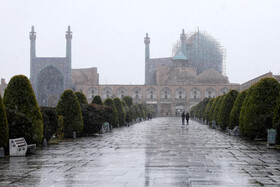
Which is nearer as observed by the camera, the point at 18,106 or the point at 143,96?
the point at 18,106

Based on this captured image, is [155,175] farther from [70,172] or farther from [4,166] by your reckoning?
[4,166]

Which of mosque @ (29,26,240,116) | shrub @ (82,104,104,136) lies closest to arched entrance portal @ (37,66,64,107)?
mosque @ (29,26,240,116)

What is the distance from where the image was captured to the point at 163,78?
98.3 m

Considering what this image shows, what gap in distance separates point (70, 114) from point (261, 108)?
26.4ft

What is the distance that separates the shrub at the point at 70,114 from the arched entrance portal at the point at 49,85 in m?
68.4

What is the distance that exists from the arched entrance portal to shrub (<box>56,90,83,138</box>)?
68412 millimetres

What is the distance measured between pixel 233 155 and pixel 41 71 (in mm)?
78618

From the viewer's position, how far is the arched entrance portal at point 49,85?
8712 centimetres

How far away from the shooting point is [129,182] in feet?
23.4

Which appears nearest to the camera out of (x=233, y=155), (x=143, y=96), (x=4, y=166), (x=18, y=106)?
(x=4, y=166)

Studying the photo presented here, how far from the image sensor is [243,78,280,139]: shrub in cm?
1662

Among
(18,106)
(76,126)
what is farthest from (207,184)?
(76,126)

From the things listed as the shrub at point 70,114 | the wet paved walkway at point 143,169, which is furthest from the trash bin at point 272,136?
the shrub at point 70,114

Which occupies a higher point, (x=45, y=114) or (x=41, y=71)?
(x=41, y=71)
